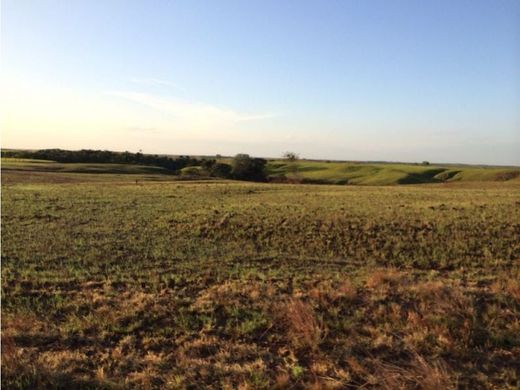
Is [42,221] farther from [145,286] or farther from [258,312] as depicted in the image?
[258,312]

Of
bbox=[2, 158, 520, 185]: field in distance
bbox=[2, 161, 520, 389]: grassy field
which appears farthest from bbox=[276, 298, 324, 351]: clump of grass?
bbox=[2, 158, 520, 185]: field in distance

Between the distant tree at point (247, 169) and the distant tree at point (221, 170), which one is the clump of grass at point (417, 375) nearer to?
the distant tree at point (247, 169)

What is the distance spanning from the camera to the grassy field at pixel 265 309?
5.71 meters

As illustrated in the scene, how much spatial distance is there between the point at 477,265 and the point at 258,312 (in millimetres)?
8601

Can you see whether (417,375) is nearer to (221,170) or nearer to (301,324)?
(301,324)

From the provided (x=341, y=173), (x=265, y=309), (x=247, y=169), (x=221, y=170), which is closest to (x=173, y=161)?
(x=221, y=170)

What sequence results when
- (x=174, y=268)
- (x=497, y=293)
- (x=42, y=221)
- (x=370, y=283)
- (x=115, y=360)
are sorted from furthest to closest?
(x=42, y=221), (x=174, y=268), (x=370, y=283), (x=497, y=293), (x=115, y=360)

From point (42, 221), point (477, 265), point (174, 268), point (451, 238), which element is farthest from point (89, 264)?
point (451, 238)

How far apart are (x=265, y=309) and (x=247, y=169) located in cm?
8395

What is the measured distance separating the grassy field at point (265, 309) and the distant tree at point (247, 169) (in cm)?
7351

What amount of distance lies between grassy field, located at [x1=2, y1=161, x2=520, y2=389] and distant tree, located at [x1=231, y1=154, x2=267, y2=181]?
73513mm

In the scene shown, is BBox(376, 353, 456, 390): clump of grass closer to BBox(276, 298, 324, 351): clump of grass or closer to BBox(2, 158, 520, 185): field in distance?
BBox(276, 298, 324, 351): clump of grass

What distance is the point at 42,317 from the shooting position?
7.93 metres

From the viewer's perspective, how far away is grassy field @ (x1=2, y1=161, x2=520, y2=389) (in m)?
5.71
